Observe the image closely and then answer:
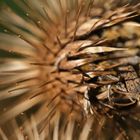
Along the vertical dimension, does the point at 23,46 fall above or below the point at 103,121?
above

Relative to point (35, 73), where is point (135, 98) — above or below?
below

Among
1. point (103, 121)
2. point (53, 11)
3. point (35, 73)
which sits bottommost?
point (103, 121)

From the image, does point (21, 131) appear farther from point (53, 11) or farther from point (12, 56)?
point (53, 11)

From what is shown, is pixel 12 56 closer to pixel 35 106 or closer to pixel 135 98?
pixel 35 106

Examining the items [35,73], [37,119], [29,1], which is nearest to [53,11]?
[29,1]

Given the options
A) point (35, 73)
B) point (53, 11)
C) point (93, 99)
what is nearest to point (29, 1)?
point (53, 11)

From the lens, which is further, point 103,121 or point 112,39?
point 103,121
